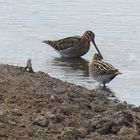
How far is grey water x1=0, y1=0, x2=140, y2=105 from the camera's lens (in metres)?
12.9

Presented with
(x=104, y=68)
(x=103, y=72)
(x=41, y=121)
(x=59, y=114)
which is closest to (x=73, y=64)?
(x=104, y=68)

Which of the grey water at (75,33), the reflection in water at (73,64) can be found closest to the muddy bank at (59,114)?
the grey water at (75,33)

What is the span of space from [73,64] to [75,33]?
9.66 ft

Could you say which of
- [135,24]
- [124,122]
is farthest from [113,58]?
[124,122]

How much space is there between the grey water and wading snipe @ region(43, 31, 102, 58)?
199 mm

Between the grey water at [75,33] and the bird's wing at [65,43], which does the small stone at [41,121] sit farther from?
the bird's wing at [65,43]

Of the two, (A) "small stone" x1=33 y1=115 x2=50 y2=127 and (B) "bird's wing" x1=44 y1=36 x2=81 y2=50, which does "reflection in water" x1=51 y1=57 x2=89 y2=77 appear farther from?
(A) "small stone" x1=33 y1=115 x2=50 y2=127

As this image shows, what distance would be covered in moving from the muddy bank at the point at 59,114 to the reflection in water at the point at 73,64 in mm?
3071

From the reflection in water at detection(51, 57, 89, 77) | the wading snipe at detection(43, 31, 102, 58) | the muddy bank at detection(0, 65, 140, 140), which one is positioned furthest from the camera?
the wading snipe at detection(43, 31, 102, 58)

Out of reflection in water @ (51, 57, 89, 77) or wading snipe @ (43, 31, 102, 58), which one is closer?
reflection in water @ (51, 57, 89, 77)

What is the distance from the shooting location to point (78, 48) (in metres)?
16.0

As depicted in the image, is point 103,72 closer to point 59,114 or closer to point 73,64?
point 73,64

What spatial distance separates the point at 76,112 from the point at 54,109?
0.93ft

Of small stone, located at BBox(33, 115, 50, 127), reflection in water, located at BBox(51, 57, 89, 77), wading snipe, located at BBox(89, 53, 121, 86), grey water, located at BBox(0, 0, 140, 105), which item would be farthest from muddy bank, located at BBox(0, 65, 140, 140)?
reflection in water, located at BBox(51, 57, 89, 77)
